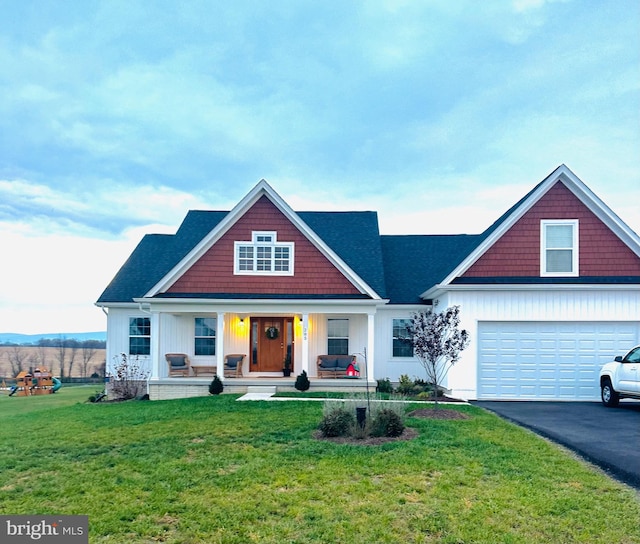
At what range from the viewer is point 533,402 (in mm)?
14312

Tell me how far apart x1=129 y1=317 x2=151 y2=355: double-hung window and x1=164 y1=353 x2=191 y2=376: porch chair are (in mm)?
1527

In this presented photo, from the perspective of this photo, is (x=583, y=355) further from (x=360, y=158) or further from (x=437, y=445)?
(x=360, y=158)

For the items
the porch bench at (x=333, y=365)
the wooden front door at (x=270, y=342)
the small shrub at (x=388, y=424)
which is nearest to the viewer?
the small shrub at (x=388, y=424)

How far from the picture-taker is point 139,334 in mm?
18312

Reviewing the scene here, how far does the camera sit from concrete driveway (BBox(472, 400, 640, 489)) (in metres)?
7.24

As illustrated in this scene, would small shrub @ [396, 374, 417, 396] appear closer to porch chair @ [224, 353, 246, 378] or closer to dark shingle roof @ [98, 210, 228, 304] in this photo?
porch chair @ [224, 353, 246, 378]

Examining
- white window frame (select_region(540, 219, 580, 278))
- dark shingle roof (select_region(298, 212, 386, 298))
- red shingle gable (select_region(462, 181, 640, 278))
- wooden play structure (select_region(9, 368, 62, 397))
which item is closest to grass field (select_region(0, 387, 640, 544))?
red shingle gable (select_region(462, 181, 640, 278))

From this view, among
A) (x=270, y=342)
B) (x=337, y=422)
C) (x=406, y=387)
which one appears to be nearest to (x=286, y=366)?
(x=270, y=342)

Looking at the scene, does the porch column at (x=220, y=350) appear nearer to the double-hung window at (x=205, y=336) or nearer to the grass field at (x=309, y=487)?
the double-hung window at (x=205, y=336)

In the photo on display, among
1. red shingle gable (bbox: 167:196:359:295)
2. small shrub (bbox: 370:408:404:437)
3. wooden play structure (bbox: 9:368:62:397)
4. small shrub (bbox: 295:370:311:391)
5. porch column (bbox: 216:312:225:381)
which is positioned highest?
red shingle gable (bbox: 167:196:359:295)

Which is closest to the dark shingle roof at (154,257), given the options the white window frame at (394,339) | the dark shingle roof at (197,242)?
the dark shingle roof at (197,242)

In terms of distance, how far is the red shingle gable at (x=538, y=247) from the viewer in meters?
14.7

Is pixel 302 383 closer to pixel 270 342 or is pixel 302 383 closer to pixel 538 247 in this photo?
pixel 270 342

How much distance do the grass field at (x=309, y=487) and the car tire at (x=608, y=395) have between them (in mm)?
5428
